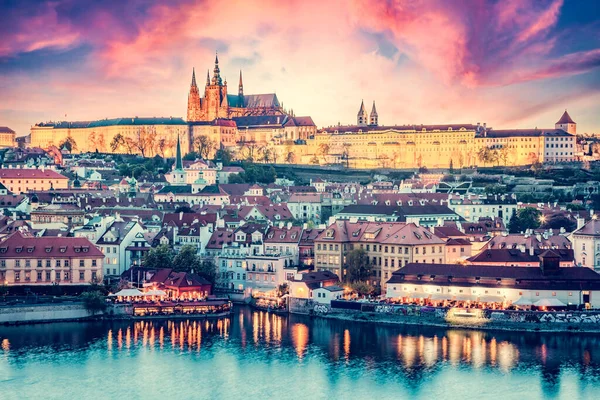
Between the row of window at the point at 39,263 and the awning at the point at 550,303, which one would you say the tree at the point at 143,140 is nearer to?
the row of window at the point at 39,263

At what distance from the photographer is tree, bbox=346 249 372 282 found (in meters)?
39.8

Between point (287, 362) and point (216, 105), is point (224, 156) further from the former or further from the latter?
point (287, 362)

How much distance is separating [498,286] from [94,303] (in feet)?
44.7

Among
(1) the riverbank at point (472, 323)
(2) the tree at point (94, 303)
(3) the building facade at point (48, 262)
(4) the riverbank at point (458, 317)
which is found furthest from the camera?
(3) the building facade at point (48, 262)

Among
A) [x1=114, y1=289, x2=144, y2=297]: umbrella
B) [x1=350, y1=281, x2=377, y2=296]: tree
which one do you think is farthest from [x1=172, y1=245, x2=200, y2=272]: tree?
[x1=350, y1=281, x2=377, y2=296]: tree

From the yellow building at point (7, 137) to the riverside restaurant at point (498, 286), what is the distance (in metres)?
100.0

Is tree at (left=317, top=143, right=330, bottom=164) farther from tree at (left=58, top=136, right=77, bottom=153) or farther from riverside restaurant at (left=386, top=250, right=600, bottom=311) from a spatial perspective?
riverside restaurant at (left=386, top=250, right=600, bottom=311)

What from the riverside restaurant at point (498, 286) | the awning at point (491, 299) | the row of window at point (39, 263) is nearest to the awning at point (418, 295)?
the riverside restaurant at point (498, 286)

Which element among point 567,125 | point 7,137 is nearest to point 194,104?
point 7,137

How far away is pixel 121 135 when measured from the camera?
116m

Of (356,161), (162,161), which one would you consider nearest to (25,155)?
(162,161)

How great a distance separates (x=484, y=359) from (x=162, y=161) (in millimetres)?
73484

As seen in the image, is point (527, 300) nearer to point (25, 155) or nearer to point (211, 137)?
point (25, 155)

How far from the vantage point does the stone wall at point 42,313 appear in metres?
36.0
